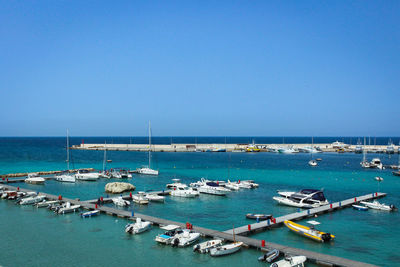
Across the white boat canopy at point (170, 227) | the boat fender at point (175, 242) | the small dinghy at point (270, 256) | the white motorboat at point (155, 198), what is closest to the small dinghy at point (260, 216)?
the white boat canopy at point (170, 227)

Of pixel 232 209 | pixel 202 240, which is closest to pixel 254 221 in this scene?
pixel 232 209

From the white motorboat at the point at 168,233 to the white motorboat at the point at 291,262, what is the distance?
897cm

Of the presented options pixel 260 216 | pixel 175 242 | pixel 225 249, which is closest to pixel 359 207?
pixel 260 216

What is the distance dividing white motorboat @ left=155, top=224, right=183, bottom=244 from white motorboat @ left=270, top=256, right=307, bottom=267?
8973 millimetres

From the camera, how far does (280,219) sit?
33500mm

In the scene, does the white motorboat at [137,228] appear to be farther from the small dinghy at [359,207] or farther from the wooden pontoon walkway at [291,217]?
the small dinghy at [359,207]

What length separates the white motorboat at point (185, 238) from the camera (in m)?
A: 26.2

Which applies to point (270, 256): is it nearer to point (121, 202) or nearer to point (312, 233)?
point (312, 233)

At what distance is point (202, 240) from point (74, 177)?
42.4 metres

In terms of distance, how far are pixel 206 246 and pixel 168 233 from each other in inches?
162

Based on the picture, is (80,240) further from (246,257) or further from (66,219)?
(246,257)

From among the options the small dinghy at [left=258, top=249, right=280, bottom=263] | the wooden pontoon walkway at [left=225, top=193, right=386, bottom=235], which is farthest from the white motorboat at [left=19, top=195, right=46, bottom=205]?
the small dinghy at [left=258, top=249, right=280, bottom=263]

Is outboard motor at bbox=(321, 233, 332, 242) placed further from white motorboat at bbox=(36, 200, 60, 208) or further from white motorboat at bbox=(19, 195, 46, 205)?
white motorboat at bbox=(19, 195, 46, 205)

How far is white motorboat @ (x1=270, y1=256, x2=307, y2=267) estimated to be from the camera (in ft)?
71.2
